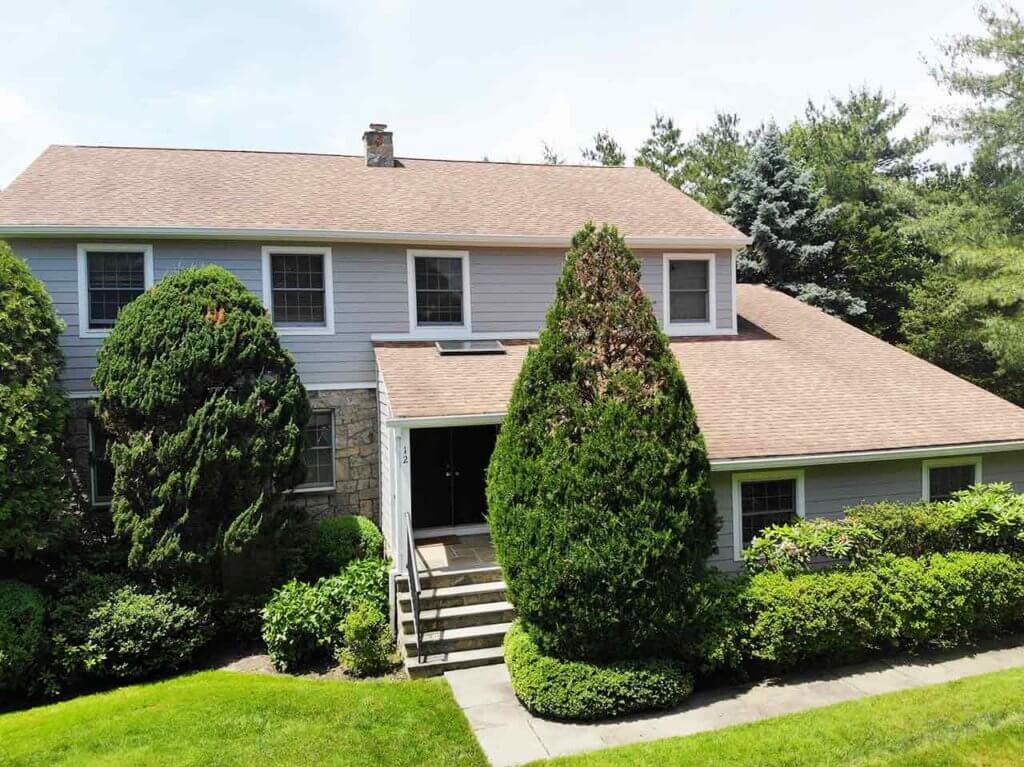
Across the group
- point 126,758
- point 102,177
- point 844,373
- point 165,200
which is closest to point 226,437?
point 126,758

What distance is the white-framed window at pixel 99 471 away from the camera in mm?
10938

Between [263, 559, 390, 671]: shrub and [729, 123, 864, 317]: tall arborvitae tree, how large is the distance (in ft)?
58.0

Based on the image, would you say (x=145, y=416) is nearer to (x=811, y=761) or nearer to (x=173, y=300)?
(x=173, y=300)

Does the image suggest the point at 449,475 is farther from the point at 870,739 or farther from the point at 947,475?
the point at 947,475

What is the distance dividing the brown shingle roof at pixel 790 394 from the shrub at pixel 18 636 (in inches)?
199

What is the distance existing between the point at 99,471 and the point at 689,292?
36.3 ft

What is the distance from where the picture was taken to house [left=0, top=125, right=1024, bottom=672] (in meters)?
10.3

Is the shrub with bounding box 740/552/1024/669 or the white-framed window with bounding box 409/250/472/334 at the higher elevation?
the white-framed window with bounding box 409/250/472/334

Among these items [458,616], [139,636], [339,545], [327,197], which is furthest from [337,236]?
[139,636]

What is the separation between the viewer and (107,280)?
11203 millimetres

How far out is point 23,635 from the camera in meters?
8.38

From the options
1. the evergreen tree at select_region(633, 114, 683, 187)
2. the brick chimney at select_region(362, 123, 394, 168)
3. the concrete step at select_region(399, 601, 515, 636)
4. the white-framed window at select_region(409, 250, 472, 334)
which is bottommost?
the concrete step at select_region(399, 601, 515, 636)

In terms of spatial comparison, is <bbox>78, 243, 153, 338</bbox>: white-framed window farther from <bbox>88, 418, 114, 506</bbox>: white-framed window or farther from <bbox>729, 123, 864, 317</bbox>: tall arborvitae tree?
<bbox>729, 123, 864, 317</bbox>: tall arborvitae tree

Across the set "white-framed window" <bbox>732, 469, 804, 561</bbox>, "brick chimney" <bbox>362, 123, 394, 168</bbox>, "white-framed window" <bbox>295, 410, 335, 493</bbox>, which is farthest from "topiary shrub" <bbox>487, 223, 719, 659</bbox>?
"brick chimney" <bbox>362, 123, 394, 168</bbox>
